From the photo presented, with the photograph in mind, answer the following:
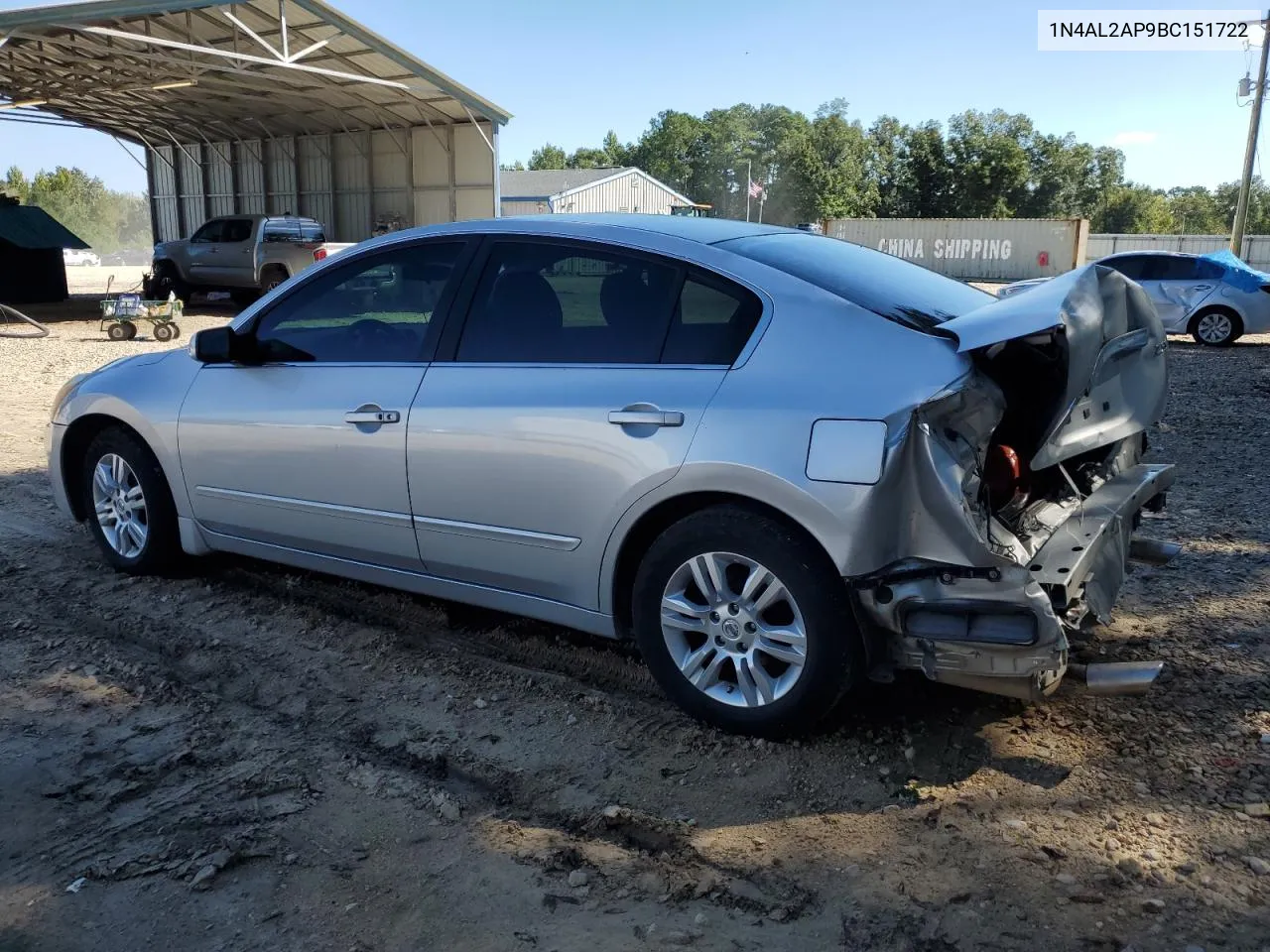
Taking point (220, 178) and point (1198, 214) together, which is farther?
point (1198, 214)

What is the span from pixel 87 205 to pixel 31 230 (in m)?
87.8

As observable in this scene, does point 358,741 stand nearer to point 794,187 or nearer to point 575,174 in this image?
point 575,174

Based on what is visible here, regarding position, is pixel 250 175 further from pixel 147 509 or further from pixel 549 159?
pixel 549 159

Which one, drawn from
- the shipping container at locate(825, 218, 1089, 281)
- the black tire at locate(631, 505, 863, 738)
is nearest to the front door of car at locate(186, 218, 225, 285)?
the black tire at locate(631, 505, 863, 738)

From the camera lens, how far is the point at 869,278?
3615 mm

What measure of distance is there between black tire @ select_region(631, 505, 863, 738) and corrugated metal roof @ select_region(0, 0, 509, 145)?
17535 mm

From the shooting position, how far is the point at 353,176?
28453 mm

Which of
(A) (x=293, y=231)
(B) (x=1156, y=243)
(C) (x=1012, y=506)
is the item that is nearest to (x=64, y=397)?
(C) (x=1012, y=506)

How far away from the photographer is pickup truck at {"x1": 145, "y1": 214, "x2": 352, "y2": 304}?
20.6 metres

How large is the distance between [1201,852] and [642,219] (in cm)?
274

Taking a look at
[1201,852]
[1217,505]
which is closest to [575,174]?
[1217,505]

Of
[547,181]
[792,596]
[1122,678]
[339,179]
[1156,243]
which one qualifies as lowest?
[1122,678]

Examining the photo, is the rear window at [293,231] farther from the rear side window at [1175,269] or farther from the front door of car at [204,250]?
the rear side window at [1175,269]

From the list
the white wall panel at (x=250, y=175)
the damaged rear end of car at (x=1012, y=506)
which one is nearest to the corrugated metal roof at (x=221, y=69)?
the white wall panel at (x=250, y=175)
